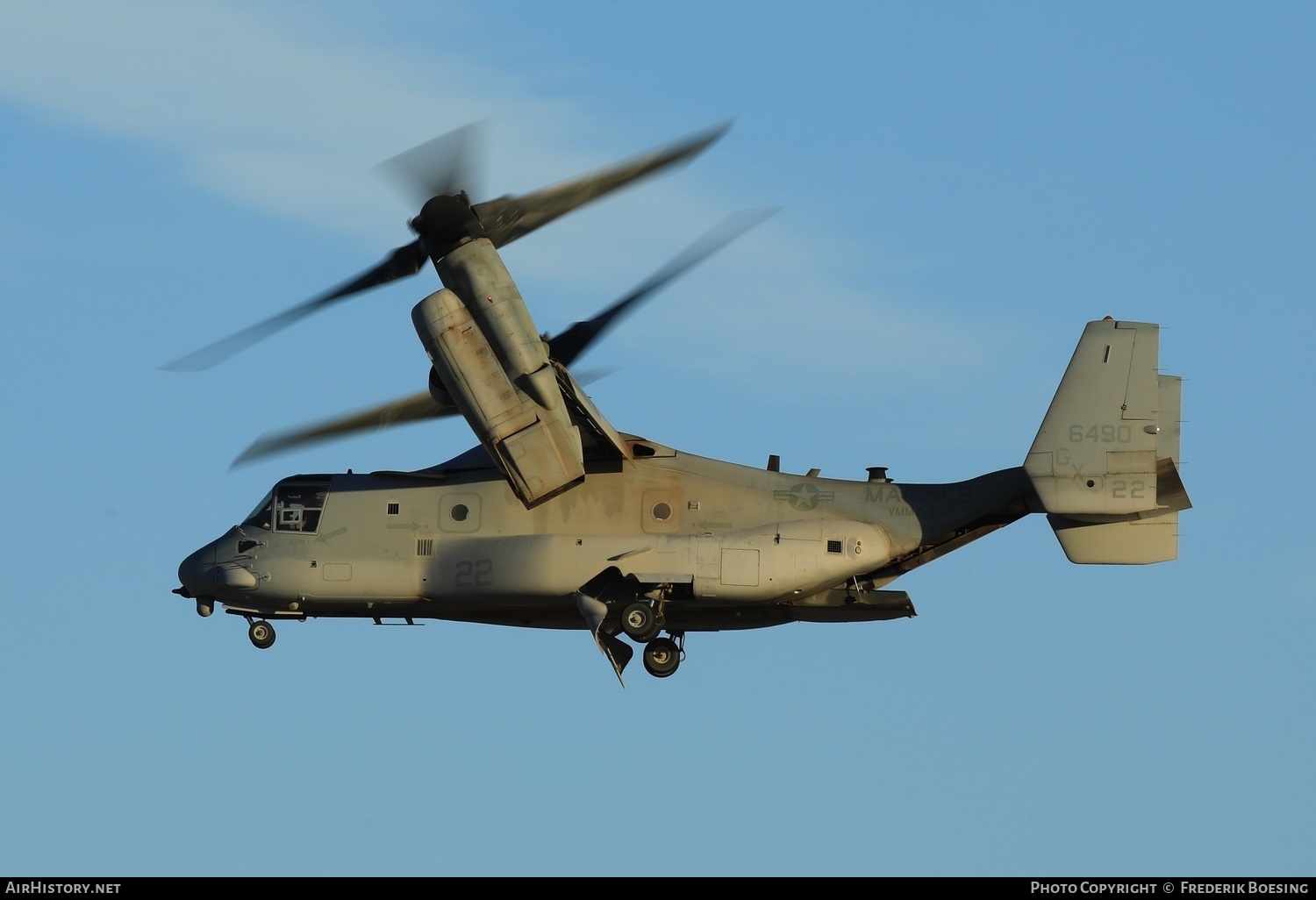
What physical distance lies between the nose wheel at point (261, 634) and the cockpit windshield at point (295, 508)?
5.09ft

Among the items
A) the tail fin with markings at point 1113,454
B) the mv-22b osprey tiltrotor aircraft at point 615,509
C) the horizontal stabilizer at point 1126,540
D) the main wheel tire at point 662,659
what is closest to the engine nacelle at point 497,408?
the mv-22b osprey tiltrotor aircraft at point 615,509

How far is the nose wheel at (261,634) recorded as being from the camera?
3388cm

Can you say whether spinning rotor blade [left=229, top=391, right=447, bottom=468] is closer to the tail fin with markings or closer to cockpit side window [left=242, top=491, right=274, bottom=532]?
cockpit side window [left=242, top=491, right=274, bottom=532]

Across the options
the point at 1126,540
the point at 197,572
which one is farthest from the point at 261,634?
the point at 1126,540

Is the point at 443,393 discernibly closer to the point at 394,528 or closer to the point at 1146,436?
the point at 394,528

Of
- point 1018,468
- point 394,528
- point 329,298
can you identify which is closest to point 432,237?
point 329,298

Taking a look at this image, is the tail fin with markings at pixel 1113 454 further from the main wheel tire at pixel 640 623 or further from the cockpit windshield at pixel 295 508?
the cockpit windshield at pixel 295 508

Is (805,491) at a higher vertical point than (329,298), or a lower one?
lower

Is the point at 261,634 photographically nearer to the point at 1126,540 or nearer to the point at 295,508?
the point at 295,508

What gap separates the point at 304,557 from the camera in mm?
33250

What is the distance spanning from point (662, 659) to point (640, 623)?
49.1 inches

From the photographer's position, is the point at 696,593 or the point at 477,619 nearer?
the point at 696,593

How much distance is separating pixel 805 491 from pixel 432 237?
6.89 metres

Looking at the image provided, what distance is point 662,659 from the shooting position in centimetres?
3259
